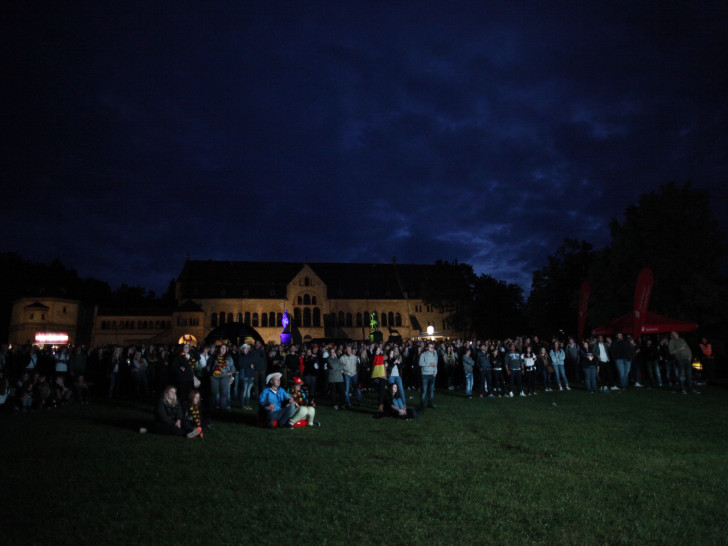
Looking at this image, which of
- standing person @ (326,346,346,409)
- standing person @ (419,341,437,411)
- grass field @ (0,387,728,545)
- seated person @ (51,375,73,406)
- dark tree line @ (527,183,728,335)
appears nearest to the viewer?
grass field @ (0,387,728,545)

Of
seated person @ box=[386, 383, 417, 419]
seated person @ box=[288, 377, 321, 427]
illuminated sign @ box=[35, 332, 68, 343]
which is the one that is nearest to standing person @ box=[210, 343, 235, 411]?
seated person @ box=[288, 377, 321, 427]

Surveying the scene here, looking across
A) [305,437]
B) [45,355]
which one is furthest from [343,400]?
[45,355]

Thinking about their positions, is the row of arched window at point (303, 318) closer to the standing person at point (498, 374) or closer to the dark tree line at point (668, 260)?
the dark tree line at point (668, 260)

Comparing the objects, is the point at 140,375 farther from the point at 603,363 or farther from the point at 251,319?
the point at 251,319

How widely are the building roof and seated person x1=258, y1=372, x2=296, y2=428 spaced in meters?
60.6

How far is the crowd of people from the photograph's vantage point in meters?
13.0

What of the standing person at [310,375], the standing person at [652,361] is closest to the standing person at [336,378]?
the standing person at [310,375]

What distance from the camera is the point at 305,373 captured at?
55.7 ft

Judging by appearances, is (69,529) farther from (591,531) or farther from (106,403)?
(106,403)

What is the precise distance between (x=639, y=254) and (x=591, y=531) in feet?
116

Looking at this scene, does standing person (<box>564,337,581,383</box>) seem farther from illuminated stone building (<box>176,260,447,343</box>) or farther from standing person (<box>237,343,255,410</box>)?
illuminated stone building (<box>176,260,447,343</box>)

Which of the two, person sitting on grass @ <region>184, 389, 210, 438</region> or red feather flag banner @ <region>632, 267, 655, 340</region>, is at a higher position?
red feather flag banner @ <region>632, 267, 655, 340</region>

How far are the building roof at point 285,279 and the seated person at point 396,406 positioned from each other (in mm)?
60577

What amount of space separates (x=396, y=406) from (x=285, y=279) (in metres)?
64.6
